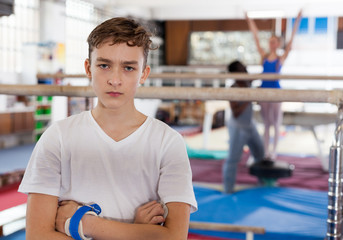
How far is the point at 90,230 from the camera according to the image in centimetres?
110

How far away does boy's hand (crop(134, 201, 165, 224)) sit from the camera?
3.73ft

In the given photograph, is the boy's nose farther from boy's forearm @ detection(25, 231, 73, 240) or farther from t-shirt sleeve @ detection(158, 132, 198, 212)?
boy's forearm @ detection(25, 231, 73, 240)

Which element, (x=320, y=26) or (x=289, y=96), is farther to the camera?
(x=320, y=26)

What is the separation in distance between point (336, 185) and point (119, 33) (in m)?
0.77

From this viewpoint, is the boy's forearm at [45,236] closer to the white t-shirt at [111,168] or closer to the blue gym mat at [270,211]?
the white t-shirt at [111,168]

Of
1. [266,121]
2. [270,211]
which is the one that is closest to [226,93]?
[270,211]

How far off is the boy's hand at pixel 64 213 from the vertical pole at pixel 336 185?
0.75 meters

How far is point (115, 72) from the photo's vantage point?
1125mm

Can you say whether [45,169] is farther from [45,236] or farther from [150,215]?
[150,215]

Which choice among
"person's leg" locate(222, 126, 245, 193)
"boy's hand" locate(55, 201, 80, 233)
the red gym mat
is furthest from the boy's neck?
the red gym mat

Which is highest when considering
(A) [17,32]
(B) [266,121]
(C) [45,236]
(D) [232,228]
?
(A) [17,32]

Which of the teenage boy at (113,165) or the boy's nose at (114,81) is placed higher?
the boy's nose at (114,81)

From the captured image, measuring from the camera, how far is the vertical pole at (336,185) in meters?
1.28

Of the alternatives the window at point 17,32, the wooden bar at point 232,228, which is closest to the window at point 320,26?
the window at point 17,32
